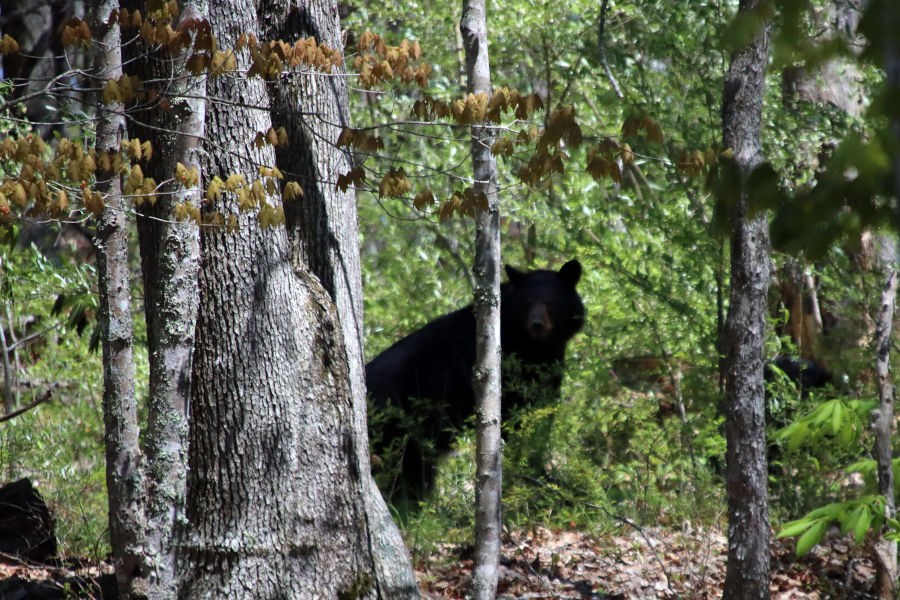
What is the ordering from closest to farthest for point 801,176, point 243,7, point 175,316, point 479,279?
1. point 175,316
2. point 243,7
3. point 479,279
4. point 801,176

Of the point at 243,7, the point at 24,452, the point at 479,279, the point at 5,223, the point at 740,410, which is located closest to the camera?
the point at 5,223

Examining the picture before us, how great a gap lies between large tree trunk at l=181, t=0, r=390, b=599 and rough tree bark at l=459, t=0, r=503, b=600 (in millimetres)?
973

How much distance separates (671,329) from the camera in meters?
6.10

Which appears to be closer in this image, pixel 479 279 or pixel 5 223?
pixel 5 223

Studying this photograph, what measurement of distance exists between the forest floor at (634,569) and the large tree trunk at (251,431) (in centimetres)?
120

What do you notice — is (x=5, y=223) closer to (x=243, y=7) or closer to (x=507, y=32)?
(x=243, y=7)

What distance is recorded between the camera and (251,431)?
384 centimetres

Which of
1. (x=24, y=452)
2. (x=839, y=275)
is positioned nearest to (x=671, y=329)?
(x=839, y=275)

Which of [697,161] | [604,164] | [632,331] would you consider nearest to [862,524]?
[697,161]

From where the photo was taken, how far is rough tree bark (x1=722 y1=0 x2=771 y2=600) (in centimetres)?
438

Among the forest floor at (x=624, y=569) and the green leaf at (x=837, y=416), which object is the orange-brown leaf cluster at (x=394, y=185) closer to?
the green leaf at (x=837, y=416)

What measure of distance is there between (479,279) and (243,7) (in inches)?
80.7

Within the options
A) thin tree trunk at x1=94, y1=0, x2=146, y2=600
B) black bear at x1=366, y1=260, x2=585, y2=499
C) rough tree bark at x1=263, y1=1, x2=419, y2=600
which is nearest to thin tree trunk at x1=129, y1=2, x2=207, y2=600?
thin tree trunk at x1=94, y1=0, x2=146, y2=600

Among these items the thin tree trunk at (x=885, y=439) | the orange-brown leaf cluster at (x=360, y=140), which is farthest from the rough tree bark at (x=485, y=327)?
the thin tree trunk at (x=885, y=439)
